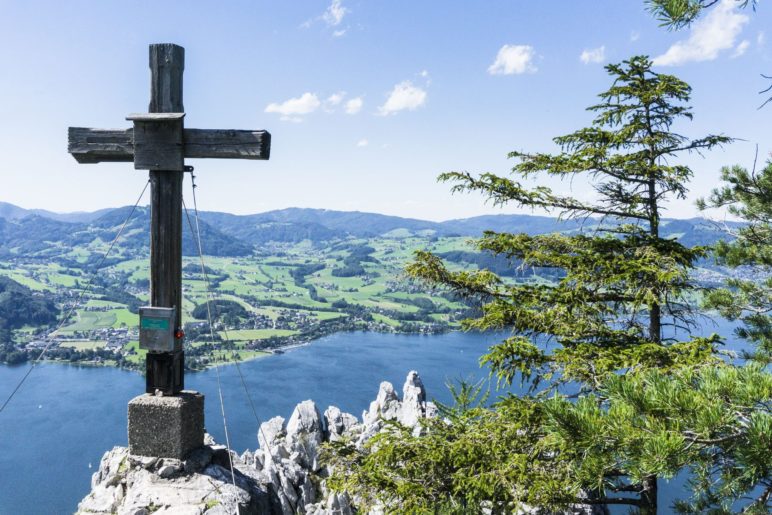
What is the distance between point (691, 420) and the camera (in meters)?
2.82

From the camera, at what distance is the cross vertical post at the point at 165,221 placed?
4.75 m

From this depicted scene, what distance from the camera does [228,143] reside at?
4.77m

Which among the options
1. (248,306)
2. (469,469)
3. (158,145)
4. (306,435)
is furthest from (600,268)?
(248,306)

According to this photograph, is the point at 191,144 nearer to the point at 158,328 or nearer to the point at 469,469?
the point at 158,328

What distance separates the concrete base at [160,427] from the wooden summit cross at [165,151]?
0.56 ft

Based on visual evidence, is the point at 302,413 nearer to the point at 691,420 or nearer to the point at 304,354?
the point at 691,420

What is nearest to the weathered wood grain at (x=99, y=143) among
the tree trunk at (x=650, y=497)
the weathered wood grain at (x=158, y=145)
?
the weathered wood grain at (x=158, y=145)

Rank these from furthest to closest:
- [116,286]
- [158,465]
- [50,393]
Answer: [116,286], [50,393], [158,465]

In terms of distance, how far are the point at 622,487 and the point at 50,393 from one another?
248 feet

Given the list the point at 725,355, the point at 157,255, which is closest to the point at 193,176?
the point at 157,255

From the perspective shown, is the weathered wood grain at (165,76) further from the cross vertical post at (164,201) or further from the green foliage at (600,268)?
the green foliage at (600,268)

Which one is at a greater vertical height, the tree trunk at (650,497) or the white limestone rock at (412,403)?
the tree trunk at (650,497)

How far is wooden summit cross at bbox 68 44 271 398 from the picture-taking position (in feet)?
15.6

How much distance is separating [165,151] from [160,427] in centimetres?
253
